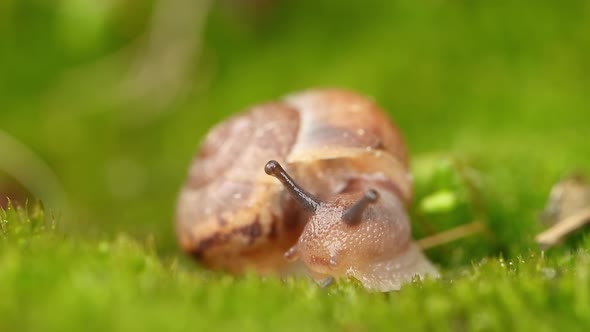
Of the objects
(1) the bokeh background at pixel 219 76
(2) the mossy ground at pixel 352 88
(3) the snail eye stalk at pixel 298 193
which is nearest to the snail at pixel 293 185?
(3) the snail eye stalk at pixel 298 193

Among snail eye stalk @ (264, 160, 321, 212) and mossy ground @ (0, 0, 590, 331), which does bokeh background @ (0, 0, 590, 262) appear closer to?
mossy ground @ (0, 0, 590, 331)

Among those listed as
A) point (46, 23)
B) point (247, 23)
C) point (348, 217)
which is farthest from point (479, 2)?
point (46, 23)

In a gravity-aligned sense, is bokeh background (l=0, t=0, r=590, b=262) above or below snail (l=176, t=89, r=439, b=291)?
above

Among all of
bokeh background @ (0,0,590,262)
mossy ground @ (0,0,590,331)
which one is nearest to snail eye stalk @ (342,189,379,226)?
mossy ground @ (0,0,590,331)

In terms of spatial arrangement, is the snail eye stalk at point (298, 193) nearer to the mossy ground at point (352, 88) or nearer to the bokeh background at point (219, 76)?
the mossy ground at point (352, 88)

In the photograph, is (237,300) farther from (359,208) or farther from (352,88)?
(352,88)
